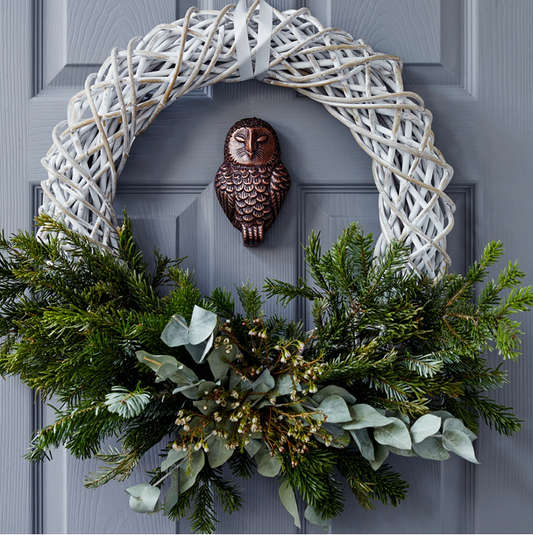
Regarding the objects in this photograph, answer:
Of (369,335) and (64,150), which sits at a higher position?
(64,150)

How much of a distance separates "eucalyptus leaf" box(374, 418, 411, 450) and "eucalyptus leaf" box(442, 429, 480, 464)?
0.17 ft

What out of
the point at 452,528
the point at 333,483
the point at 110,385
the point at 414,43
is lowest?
the point at 452,528

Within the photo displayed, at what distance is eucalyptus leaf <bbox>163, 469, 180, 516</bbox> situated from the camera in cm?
51

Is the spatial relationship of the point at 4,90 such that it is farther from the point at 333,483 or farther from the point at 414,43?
the point at 333,483

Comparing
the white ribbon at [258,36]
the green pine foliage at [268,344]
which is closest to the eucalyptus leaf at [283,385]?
the green pine foliage at [268,344]

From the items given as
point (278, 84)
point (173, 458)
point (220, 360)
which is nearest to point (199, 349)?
point (220, 360)

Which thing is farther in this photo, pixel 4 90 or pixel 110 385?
pixel 4 90

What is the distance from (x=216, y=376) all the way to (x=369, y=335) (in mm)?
200

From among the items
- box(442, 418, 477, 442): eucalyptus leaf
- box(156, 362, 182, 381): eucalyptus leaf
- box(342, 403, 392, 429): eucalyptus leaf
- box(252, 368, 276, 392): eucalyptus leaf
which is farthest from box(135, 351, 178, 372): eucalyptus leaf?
box(442, 418, 477, 442): eucalyptus leaf

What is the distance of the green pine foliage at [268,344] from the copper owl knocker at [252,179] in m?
0.13

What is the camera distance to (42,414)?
2.19ft

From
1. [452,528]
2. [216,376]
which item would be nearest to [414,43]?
[216,376]

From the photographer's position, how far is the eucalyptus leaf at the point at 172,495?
1.66 ft

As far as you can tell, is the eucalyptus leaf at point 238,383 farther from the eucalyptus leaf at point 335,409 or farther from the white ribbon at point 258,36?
the white ribbon at point 258,36
